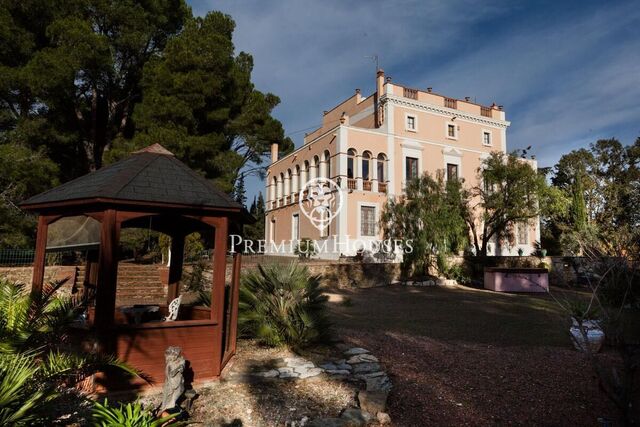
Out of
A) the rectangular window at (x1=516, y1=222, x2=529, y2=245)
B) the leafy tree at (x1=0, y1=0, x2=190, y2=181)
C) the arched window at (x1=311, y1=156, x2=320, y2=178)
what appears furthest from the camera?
the rectangular window at (x1=516, y1=222, x2=529, y2=245)

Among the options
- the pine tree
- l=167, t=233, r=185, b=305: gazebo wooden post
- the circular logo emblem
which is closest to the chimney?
the circular logo emblem

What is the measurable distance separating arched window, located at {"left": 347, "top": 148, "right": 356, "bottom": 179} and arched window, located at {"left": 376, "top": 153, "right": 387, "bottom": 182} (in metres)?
1.75

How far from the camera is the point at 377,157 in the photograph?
2520 cm

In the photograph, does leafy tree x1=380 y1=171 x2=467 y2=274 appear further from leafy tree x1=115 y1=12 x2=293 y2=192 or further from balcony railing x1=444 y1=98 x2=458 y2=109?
leafy tree x1=115 y1=12 x2=293 y2=192

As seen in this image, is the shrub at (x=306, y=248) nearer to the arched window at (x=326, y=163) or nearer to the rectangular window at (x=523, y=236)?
the arched window at (x=326, y=163)

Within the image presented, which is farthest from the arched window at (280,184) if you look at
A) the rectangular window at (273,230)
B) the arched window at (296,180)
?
the rectangular window at (273,230)

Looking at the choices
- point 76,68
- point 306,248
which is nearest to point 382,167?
point 306,248

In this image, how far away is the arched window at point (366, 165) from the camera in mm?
24953

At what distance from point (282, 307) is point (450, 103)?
24933 millimetres

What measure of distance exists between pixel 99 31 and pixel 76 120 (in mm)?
4239

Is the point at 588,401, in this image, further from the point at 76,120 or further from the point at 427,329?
the point at 76,120

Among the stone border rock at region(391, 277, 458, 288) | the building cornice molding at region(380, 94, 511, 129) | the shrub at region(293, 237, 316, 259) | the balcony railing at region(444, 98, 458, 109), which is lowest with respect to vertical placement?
the stone border rock at region(391, 277, 458, 288)

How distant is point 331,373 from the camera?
5684 mm

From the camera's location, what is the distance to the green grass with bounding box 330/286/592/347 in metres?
8.30
